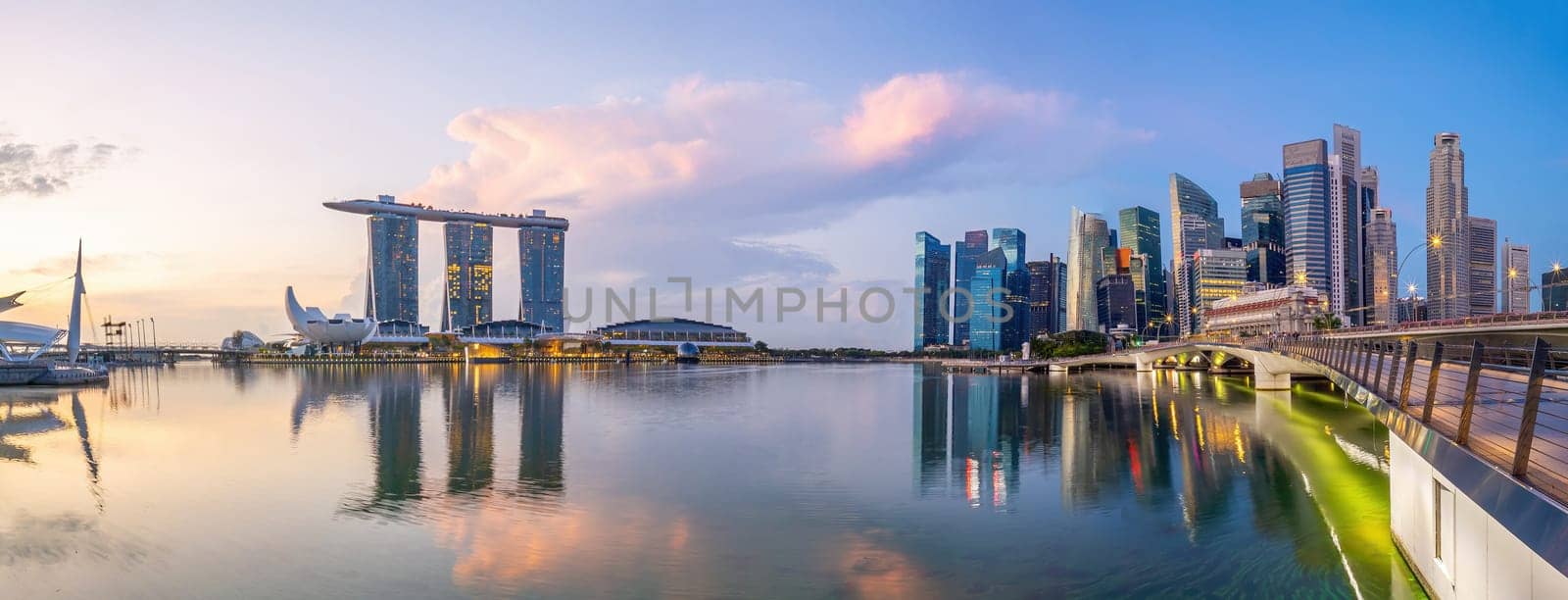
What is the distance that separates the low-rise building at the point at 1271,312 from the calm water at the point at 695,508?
293 ft

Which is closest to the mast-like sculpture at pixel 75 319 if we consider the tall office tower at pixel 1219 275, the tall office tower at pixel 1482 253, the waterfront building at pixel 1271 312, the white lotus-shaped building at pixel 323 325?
the white lotus-shaped building at pixel 323 325

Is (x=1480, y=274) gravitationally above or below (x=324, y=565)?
above

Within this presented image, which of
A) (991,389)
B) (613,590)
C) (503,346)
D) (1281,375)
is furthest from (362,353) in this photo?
(613,590)

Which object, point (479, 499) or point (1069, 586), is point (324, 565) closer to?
point (479, 499)

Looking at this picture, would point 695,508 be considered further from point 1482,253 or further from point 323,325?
point 1482,253

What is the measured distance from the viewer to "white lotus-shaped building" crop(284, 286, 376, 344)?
161250 mm

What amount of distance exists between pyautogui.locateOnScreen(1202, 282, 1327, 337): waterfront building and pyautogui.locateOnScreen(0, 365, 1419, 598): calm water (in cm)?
8686

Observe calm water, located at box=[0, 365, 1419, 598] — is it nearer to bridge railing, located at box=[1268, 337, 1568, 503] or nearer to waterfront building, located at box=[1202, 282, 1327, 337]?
bridge railing, located at box=[1268, 337, 1568, 503]

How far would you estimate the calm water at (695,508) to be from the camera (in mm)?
13000

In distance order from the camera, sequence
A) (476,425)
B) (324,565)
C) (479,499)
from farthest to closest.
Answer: (476,425) → (479,499) → (324,565)

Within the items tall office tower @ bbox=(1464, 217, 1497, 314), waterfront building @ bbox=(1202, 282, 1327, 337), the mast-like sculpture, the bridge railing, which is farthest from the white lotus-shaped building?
tall office tower @ bbox=(1464, 217, 1497, 314)

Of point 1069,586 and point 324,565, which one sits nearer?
point 1069,586

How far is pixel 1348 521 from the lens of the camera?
1603 cm

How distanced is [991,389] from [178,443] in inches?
2091
